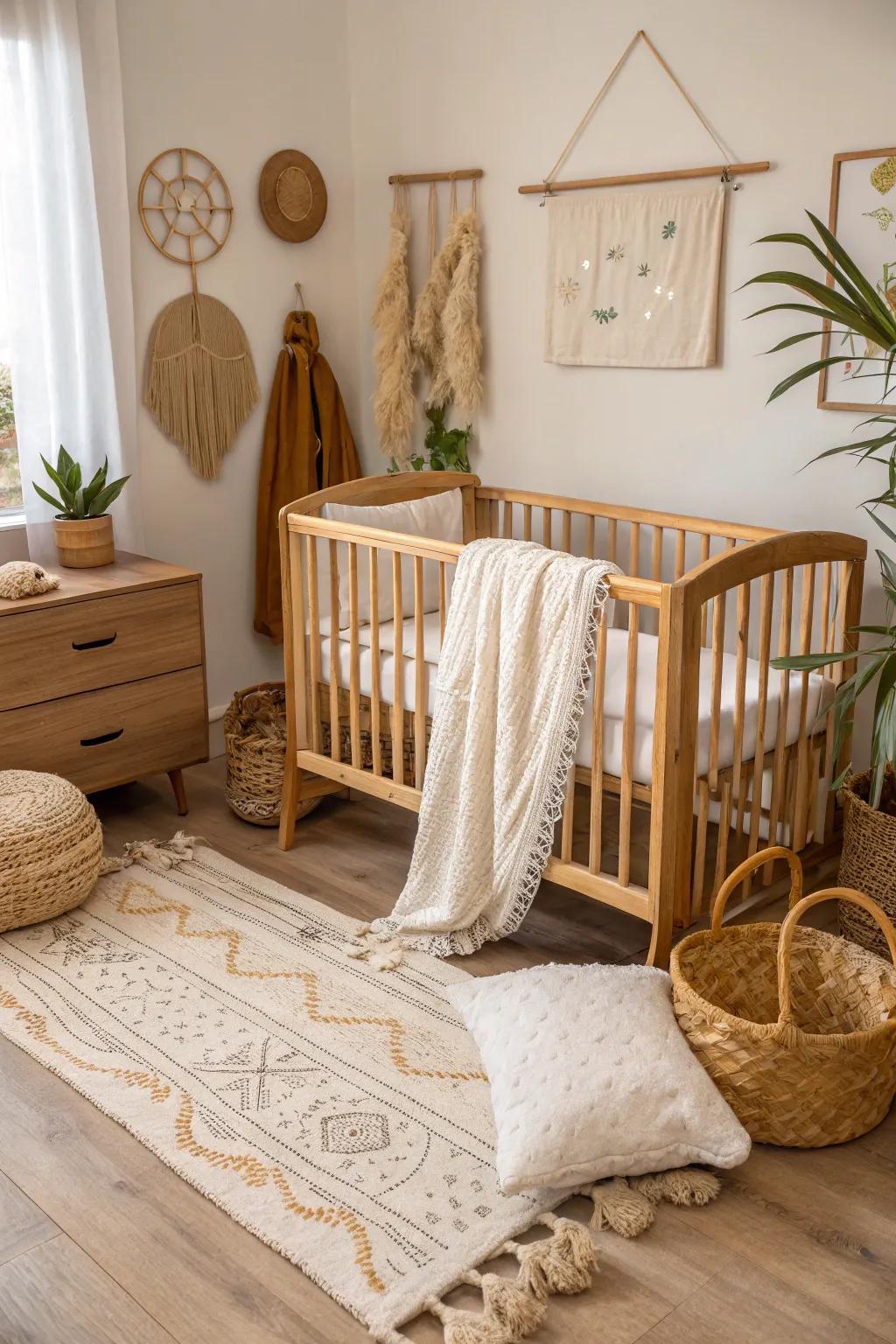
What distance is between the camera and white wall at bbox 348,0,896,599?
2.71 meters

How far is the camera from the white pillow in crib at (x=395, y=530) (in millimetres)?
2963

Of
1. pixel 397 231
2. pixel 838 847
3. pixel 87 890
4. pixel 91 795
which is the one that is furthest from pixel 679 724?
pixel 397 231

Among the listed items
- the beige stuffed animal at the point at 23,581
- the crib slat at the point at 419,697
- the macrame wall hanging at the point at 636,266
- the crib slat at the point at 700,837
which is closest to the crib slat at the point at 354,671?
the crib slat at the point at 419,697

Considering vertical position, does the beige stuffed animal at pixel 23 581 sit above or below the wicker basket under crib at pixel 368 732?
above

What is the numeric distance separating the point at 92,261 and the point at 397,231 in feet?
2.98

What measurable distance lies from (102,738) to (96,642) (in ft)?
0.80

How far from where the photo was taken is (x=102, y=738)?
3.03m

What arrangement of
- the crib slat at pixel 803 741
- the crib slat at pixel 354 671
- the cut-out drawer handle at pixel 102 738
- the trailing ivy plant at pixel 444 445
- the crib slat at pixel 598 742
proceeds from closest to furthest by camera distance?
the crib slat at pixel 598 742 < the crib slat at pixel 803 741 < the crib slat at pixel 354 671 < the cut-out drawer handle at pixel 102 738 < the trailing ivy plant at pixel 444 445

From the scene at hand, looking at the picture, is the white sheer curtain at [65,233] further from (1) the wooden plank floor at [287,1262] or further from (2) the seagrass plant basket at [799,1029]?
(2) the seagrass plant basket at [799,1029]

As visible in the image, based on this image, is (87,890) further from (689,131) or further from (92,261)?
(689,131)

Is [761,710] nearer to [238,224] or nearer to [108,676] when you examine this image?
[108,676]

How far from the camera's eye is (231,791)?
10.4 ft

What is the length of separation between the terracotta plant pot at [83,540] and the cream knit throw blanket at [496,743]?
111cm

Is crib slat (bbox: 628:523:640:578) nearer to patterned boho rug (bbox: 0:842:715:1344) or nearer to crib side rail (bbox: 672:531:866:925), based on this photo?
crib side rail (bbox: 672:531:866:925)
